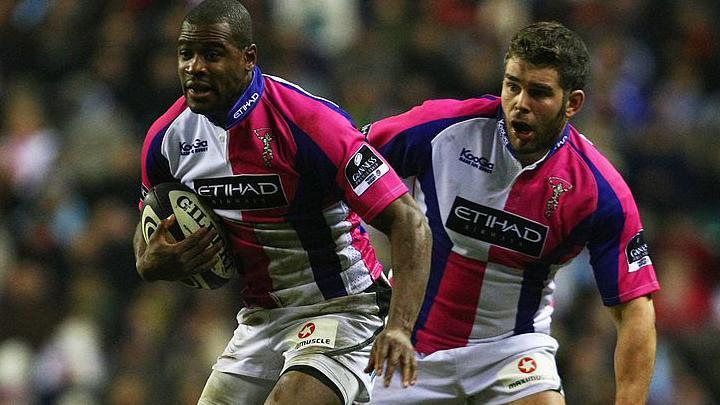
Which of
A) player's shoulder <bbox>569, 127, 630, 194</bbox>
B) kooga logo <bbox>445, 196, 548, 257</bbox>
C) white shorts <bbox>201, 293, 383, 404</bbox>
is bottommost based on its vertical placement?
white shorts <bbox>201, 293, 383, 404</bbox>

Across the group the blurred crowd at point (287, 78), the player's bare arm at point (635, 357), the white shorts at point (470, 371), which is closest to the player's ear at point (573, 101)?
the player's bare arm at point (635, 357)

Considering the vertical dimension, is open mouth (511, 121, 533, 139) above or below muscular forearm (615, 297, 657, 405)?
above

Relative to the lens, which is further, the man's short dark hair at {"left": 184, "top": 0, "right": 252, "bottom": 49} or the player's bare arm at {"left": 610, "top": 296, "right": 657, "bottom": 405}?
the player's bare arm at {"left": 610, "top": 296, "right": 657, "bottom": 405}

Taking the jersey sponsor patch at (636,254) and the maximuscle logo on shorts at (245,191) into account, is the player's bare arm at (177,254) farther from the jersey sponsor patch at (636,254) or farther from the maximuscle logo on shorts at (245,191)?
the jersey sponsor patch at (636,254)

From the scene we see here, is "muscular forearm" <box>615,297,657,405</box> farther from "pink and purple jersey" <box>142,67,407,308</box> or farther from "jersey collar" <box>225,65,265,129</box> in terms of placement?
"jersey collar" <box>225,65,265,129</box>

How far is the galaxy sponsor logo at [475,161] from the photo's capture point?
6062 mm

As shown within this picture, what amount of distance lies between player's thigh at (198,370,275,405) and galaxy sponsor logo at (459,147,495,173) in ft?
4.06

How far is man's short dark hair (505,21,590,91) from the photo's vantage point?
5.86m

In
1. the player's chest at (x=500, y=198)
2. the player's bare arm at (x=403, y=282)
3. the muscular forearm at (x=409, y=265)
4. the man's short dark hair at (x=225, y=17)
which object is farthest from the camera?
the player's chest at (x=500, y=198)

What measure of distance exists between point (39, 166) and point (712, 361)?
5.68 m

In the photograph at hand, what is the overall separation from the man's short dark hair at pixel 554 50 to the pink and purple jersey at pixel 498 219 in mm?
271

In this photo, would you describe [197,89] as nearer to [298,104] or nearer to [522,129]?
[298,104]

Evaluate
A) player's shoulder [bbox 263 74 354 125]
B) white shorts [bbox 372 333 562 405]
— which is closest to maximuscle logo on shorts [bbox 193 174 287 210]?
player's shoulder [bbox 263 74 354 125]

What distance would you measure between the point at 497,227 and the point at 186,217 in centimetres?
133
